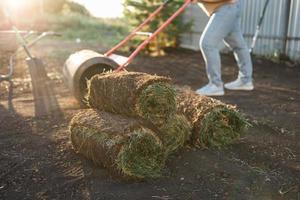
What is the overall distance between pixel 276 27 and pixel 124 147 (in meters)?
7.63

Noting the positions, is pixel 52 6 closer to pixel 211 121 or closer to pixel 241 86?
pixel 241 86

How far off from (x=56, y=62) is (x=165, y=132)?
24.9 ft

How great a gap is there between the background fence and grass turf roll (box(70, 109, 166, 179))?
6.93 m

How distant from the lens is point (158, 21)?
39.0ft

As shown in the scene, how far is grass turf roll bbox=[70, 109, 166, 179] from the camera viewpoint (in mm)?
3428

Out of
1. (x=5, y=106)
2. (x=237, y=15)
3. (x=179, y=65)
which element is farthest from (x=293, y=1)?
(x=5, y=106)

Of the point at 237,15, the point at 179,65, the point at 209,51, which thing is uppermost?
the point at 237,15

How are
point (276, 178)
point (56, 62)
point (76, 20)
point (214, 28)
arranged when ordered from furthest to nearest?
point (76, 20)
point (56, 62)
point (214, 28)
point (276, 178)

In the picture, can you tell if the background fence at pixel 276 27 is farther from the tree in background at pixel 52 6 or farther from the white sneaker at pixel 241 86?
the tree in background at pixel 52 6

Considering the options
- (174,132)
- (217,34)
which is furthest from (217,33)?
(174,132)

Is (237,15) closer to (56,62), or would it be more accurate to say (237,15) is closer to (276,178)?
(276,178)

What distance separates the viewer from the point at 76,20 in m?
26.0

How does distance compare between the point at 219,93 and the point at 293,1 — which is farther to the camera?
the point at 293,1

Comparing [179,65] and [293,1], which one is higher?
[293,1]
